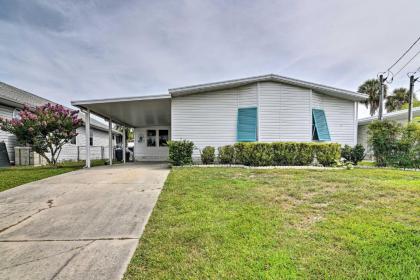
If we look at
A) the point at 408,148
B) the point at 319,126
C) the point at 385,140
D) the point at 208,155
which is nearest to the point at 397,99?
the point at 408,148

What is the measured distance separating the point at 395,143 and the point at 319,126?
2.94 meters

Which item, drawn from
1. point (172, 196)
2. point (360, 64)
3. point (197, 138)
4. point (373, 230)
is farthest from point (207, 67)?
point (373, 230)

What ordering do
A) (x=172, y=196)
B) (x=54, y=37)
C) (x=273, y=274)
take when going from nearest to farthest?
1. (x=273, y=274)
2. (x=172, y=196)
3. (x=54, y=37)

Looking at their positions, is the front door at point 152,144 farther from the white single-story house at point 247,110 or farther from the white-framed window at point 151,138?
the white single-story house at point 247,110

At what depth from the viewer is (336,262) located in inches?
82.5

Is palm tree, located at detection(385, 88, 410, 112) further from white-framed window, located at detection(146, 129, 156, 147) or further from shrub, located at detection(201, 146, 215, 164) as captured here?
white-framed window, located at detection(146, 129, 156, 147)

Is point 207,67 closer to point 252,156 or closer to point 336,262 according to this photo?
point 252,156

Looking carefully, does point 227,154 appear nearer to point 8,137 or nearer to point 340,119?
point 340,119

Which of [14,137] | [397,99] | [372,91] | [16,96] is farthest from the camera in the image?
[397,99]

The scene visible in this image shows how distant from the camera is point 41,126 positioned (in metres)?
9.66

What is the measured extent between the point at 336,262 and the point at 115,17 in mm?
11245

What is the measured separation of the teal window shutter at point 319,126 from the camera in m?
10.3

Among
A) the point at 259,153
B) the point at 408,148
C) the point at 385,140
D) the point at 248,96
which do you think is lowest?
the point at 259,153

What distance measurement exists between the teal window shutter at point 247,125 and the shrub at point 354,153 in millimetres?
4315
